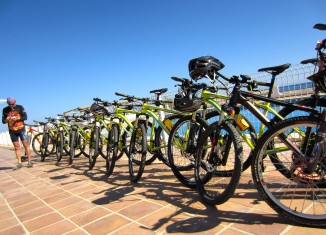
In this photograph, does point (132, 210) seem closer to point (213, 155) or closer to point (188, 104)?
point (213, 155)

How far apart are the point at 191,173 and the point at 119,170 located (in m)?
1.77

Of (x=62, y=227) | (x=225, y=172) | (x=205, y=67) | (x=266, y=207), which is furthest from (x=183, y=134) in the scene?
(x=62, y=227)

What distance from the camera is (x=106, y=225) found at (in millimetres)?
2406

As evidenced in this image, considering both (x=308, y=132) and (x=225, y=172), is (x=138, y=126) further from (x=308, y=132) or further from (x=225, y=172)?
(x=308, y=132)

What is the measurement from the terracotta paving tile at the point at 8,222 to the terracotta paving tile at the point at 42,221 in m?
0.17

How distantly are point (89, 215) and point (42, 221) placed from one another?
0.56 m

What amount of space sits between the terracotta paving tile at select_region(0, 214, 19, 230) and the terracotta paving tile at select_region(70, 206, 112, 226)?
29.2 inches

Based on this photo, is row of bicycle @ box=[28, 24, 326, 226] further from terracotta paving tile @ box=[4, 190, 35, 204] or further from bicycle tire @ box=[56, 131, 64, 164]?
bicycle tire @ box=[56, 131, 64, 164]

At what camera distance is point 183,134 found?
144 inches

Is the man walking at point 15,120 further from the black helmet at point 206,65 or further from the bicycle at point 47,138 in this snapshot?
the black helmet at point 206,65

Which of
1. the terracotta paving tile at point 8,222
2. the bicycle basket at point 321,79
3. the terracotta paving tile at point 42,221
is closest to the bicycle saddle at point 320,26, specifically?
the bicycle basket at point 321,79

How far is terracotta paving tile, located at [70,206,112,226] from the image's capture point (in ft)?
8.46

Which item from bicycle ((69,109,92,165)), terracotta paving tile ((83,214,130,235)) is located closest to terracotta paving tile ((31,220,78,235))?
terracotta paving tile ((83,214,130,235))

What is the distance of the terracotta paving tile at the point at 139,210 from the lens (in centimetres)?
255
